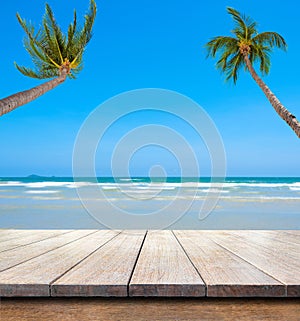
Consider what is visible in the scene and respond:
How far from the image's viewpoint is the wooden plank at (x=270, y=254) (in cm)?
147

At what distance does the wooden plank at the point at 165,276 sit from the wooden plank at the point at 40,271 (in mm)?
374

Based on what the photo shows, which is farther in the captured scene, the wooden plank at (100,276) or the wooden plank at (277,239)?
the wooden plank at (277,239)

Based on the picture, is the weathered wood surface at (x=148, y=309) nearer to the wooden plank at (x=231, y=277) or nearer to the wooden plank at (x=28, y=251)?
the wooden plank at (x=231, y=277)

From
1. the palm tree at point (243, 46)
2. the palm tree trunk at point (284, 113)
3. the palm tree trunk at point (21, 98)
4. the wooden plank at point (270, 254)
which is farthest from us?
the palm tree at point (243, 46)

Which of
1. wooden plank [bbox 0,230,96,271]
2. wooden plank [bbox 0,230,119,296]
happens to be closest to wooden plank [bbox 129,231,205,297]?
wooden plank [bbox 0,230,119,296]

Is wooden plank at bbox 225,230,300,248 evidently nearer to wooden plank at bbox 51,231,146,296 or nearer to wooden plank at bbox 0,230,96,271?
wooden plank at bbox 51,231,146,296

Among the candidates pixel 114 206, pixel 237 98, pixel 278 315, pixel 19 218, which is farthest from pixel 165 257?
pixel 237 98

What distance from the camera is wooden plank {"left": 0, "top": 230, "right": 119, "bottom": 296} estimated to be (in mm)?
1359

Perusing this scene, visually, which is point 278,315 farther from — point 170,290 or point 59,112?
point 59,112

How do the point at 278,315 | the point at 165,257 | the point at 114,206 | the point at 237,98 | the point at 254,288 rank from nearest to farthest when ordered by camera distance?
the point at 278,315
the point at 254,288
the point at 165,257
the point at 114,206
the point at 237,98

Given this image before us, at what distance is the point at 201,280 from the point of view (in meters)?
1.42

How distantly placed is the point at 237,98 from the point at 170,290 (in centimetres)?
2897

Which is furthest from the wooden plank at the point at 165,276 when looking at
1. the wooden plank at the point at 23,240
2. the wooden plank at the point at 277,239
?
the wooden plank at the point at 23,240

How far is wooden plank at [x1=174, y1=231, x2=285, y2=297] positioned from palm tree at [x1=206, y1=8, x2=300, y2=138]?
6.00 metres
